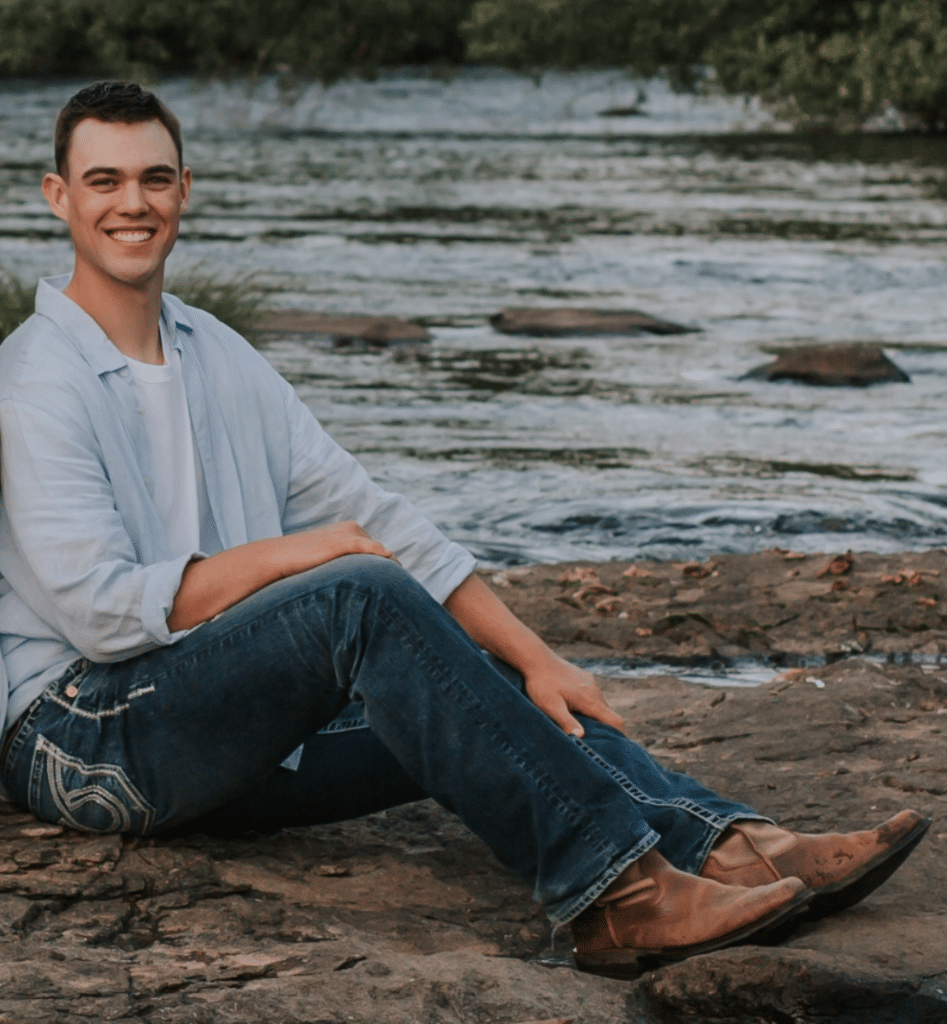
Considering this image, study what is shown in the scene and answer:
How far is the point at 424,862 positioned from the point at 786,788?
0.86 meters

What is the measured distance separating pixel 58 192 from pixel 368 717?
1.12 m

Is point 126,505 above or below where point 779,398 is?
above

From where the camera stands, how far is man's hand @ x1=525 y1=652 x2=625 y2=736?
117 inches

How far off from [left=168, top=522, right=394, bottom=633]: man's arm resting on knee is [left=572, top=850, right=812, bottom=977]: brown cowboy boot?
0.67 m

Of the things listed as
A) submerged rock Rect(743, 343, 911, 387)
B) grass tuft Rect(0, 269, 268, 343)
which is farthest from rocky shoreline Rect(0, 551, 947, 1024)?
submerged rock Rect(743, 343, 911, 387)

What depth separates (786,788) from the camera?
354 cm

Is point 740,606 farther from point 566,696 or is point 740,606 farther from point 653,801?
point 653,801

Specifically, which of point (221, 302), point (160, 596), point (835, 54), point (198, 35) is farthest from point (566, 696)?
point (198, 35)

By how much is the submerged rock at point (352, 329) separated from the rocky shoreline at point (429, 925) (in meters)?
7.94

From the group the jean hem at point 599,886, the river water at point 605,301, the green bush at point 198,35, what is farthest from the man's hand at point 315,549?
the green bush at point 198,35

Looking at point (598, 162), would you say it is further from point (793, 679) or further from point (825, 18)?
point (793, 679)

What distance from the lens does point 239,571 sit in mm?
2744

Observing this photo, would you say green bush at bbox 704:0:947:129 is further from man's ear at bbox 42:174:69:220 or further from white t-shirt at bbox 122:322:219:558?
white t-shirt at bbox 122:322:219:558

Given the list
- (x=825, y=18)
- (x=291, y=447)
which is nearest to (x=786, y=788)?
(x=291, y=447)
